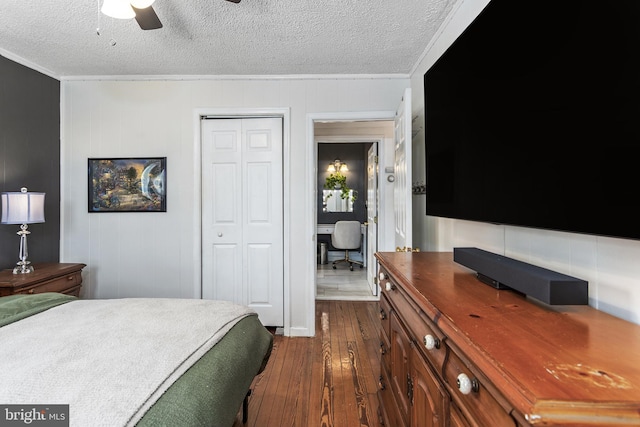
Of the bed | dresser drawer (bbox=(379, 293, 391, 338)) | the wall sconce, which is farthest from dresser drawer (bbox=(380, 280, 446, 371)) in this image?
the wall sconce

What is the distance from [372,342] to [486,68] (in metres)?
2.34

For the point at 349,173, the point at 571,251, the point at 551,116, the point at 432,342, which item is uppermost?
the point at 349,173

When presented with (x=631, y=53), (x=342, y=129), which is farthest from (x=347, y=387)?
(x=342, y=129)

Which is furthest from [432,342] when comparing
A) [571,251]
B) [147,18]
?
[147,18]

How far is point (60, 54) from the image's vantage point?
8.66ft

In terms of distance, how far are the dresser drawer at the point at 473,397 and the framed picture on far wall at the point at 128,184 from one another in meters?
3.00

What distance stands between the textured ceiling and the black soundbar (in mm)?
1744

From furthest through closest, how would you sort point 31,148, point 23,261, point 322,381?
point 31,148
point 23,261
point 322,381

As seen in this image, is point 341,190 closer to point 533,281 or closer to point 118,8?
point 118,8

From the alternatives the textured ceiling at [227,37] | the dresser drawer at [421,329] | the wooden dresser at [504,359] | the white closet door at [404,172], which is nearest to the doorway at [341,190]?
→ the textured ceiling at [227,37]

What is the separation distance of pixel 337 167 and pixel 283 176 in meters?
3.86

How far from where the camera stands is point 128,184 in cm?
310

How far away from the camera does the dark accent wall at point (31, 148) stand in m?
2.60

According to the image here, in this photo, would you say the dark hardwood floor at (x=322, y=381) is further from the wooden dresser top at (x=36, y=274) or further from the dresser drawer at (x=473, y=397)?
the wooden dresser top at (x=36, y=274)
